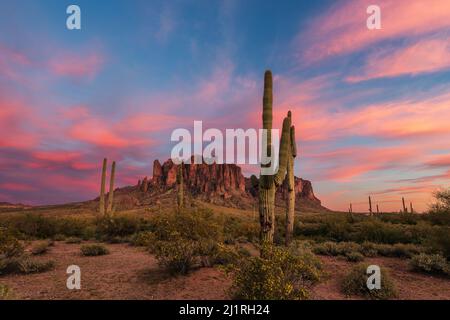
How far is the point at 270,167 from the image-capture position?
8484 mm

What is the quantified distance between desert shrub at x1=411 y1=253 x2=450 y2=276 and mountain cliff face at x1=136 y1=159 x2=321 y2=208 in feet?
278

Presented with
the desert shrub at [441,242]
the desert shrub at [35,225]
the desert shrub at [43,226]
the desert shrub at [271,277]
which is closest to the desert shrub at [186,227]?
the desert shrub at [271,277]

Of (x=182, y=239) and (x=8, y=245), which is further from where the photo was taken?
(x=8, y=245)

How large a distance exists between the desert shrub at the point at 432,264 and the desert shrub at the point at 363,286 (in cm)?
281

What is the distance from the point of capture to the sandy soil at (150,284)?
710cm

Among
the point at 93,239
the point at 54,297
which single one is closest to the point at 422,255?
the point at 54,297

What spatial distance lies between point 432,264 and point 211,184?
104 m

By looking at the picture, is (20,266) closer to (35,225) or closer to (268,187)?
(268,187)

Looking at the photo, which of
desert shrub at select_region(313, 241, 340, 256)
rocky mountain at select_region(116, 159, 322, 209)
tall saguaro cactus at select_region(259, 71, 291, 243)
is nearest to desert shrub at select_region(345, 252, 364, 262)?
desert shrub at select_region(313, 241, 340, 256)

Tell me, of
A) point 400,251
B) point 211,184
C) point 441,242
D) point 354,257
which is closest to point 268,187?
point 354,257

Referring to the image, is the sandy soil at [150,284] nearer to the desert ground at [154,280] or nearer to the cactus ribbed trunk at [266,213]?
the desert ground at [154,280]

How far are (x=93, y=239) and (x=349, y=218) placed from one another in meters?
20.6

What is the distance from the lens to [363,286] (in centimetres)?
770
